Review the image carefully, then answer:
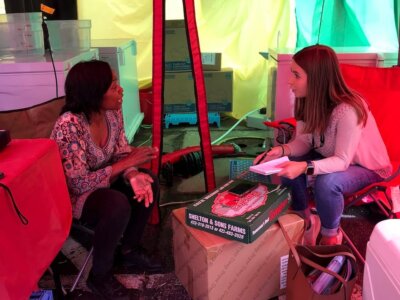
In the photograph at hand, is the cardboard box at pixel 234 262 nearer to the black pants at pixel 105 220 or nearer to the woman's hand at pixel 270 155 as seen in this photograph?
the black pants at pixel 105 220

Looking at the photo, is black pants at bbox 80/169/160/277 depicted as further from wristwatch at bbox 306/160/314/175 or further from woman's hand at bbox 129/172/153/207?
wristwatch at bbox 306/160/314/175

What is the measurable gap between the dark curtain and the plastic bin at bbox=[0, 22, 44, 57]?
0.94 m

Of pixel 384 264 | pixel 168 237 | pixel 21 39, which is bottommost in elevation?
pixel 168 237

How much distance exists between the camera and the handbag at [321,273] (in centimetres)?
129

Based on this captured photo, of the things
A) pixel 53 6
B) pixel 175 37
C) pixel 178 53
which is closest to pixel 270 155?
pixel 175 37

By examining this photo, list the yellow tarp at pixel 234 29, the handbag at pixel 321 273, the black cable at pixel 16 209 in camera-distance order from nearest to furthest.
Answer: the black cable at pixel 16 209 < the handbag at pixel 321 273 < the yellow tarp at pixel 234 29

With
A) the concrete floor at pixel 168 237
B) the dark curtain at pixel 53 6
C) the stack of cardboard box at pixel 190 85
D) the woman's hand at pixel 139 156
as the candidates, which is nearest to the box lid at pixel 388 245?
the concrete floor at pixel 168 237

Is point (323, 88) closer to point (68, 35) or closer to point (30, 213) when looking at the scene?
point (30, 213)

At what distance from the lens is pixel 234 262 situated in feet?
4.93

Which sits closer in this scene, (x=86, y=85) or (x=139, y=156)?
(x=86, y=85)

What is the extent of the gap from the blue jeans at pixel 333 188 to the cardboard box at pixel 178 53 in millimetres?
1513

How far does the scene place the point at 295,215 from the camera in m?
1.63

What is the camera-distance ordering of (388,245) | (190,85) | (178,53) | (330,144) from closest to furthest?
(388,245) → (330,144) → (178,53) → (190,85)

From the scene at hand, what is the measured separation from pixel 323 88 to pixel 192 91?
6.94ft
